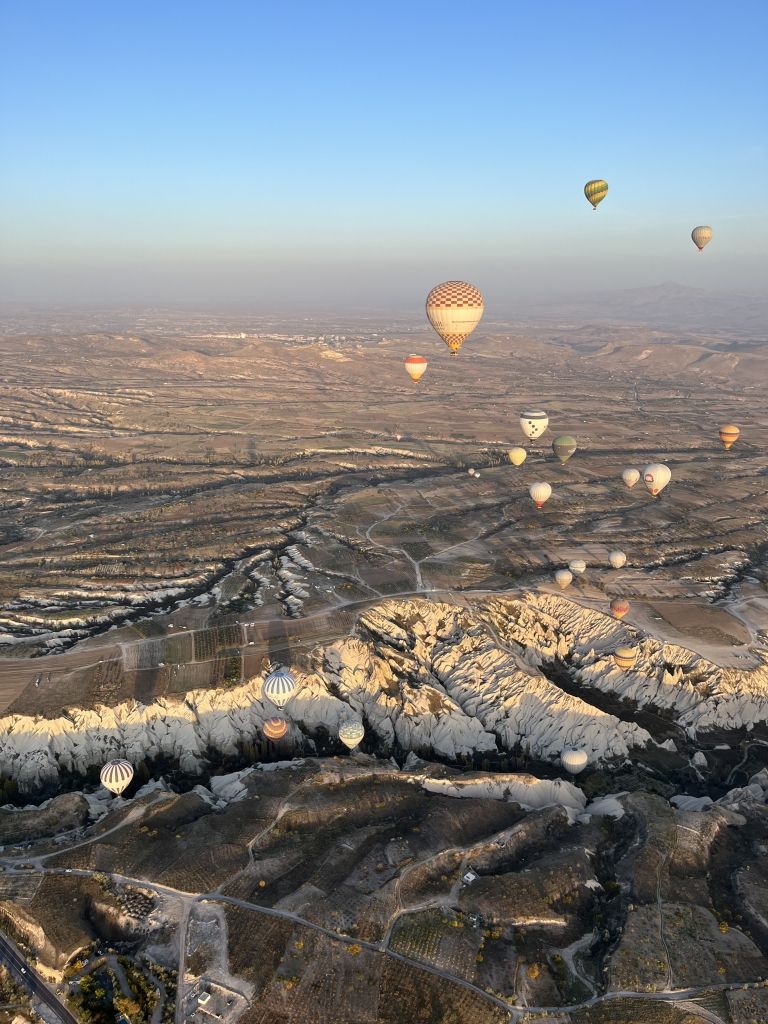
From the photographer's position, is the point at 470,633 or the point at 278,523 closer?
the point at 470,633

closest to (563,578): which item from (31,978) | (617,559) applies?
(617,559)

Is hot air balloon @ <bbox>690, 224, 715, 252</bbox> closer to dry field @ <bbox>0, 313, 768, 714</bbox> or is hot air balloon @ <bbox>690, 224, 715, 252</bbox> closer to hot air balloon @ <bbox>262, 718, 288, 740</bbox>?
dry field @ <bbox>0, 313, 768, 714</bbox>

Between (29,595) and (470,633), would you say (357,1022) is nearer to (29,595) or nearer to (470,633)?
(470,633)

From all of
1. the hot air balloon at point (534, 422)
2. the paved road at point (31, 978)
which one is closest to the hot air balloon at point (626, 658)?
the hot air balloon at point (534, 422)

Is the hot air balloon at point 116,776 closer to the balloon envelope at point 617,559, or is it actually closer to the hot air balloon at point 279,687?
the hot air balloon at point 279,687

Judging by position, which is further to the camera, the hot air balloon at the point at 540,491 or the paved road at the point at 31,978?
the hot air balloon at the point at 540,491

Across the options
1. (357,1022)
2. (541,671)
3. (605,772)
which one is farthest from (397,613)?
(357,1022)

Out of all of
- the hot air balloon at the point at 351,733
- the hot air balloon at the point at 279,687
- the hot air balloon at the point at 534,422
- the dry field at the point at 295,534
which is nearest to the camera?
the hot air balloon at the point at 351,733
